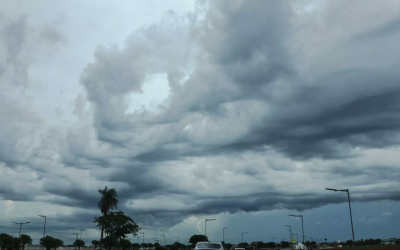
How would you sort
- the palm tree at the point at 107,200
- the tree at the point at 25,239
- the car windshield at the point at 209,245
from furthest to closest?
1. the tree at the point at 25,239
2. the palm tree at the point at 107,200
3. the car windshield at the point at 209,245

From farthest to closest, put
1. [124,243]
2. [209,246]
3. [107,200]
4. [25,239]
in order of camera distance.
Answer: [25,239]
[124,243]
[107,200]
[209,246]

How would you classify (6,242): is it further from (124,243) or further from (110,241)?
(124,243)

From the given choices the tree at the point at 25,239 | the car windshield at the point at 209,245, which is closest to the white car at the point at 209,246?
the car windshield at the point at 209,245

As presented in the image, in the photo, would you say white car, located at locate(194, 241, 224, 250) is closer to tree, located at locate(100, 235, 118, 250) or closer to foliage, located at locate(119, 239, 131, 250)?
tree, located at locate(100, 235, 118, 250)

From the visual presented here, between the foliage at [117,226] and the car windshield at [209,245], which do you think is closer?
the car windshield at [209,245]

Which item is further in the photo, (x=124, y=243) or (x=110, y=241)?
(x=124, y=243)

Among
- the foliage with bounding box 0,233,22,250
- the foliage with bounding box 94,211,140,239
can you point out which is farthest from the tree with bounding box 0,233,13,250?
the foliage with bounding box 94,211,140,239

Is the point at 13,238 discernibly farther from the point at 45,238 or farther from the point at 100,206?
the point at 100,206

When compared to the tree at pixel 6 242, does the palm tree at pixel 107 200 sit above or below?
above

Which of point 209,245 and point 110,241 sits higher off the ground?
point 110,241

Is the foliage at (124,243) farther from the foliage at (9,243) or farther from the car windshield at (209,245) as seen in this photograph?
the car windshield at (209,245)

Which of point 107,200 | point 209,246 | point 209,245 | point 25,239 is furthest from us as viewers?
point 25,239

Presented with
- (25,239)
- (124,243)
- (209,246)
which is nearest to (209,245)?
(209,246)

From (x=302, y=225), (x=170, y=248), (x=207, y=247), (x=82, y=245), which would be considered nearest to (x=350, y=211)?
(x=207, y=247)
